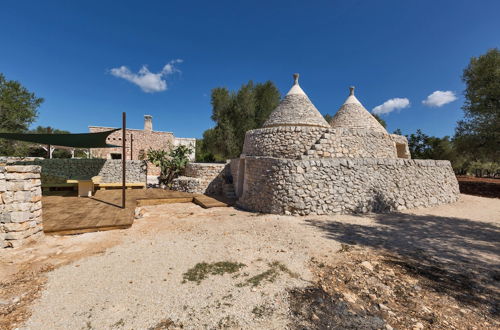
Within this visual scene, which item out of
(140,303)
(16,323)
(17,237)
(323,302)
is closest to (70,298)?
(16,323)

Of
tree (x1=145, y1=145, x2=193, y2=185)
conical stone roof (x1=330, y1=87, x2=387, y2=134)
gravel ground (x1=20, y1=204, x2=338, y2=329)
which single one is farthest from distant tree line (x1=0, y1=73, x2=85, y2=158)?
conical stone roof (x1=330, y1=87, x2=387, y2=134)

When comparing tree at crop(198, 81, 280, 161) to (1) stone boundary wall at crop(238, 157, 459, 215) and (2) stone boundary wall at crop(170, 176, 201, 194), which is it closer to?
(2) stone boundary wall at crop(170, 176, 201, 194)

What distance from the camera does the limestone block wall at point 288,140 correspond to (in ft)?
31.8

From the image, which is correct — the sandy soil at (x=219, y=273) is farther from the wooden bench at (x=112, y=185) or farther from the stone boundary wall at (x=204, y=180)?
the wooden bench at (x=112, y=185)

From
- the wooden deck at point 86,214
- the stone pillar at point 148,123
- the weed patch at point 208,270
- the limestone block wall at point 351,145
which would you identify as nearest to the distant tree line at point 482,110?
the limestone block wall at point 351,145

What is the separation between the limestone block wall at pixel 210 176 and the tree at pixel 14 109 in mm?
17014

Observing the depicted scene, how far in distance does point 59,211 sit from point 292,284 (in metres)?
7.88

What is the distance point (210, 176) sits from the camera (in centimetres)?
1193

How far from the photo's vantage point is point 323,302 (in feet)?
8.89

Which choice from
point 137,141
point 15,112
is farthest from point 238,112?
point 15,112

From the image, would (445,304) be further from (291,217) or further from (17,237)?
(17,237)

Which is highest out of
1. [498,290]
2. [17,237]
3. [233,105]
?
[233,105]

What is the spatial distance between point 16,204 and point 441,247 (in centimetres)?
971

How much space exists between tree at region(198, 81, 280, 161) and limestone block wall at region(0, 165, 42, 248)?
49.2ft
